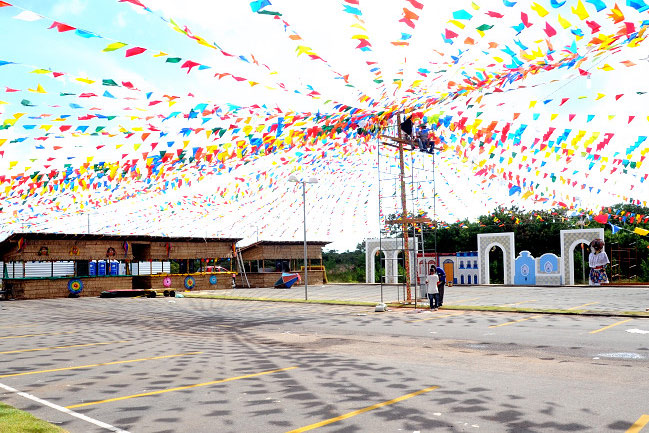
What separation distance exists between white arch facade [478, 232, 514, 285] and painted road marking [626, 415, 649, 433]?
35830mm

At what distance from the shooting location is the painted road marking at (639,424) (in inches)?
220

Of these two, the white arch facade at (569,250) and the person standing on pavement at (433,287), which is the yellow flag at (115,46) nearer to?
the person standing on pavement at (433,287)

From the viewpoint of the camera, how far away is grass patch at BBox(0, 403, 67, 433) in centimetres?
571

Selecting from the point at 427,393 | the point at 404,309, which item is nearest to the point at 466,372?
the point at 427,393

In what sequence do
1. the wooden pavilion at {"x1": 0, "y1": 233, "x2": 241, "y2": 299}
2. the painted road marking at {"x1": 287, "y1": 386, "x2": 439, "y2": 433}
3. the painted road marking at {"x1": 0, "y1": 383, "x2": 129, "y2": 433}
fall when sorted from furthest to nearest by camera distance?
1. the wooden pavilion at {"x1": 0, "y1": 233, "x2": 241, "y2": 299}
2. the painted road marking at {"x1": 0, "y1": 383, "x2": 129, "y2": 433}
3. the painted road marking at {"x1": 287, "y1": 386, "x2": 439, "y2": 433}

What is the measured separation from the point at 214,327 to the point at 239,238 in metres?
28.3

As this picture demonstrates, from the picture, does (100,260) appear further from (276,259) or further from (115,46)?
(115,46)

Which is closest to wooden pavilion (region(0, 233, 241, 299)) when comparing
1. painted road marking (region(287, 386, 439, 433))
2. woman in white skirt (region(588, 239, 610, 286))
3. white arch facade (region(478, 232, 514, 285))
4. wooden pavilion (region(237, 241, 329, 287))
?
wooden pavilion (region(237, 241, 329, 287))

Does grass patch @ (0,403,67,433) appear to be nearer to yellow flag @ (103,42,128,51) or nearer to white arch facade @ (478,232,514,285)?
yellow flag @ (103,42,128,51)

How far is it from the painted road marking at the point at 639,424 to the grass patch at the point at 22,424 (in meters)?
5.85

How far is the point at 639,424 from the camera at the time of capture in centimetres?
576

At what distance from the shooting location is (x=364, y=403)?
6891 mm

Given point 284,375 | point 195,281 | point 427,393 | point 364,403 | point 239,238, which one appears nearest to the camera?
point 364,403

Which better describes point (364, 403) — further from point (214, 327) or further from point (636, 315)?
point (636, 315)
